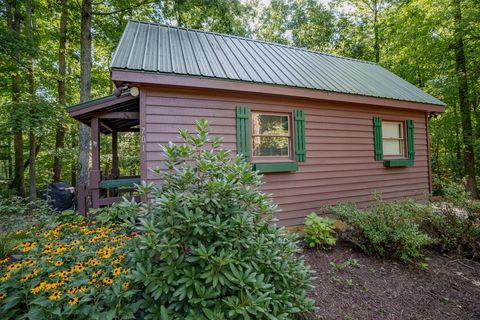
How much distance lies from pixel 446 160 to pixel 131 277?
1521 centimetres

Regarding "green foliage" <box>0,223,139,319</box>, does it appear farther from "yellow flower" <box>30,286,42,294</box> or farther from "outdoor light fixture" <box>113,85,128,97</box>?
"outdoor light fixture" <box>113,85,128,97</box>

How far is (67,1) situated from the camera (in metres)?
8.62

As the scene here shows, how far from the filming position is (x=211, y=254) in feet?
6.16

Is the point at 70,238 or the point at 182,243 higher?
the point at 182,243

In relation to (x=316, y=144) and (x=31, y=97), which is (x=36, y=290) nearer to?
(x=316, y=144)

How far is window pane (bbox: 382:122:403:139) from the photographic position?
6435mm

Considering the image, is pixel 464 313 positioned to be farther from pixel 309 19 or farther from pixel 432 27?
pixel 309 19

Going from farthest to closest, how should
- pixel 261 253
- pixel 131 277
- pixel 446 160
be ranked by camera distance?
pixel 446 160 → pixel 261 253 → pixel 131 277

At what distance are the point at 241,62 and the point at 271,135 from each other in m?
1.62

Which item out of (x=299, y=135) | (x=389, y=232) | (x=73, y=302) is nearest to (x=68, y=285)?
(x=73, y=302)

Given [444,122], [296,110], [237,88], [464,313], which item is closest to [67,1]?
[237,88]

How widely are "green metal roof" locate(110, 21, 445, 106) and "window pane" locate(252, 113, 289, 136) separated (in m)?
0.69

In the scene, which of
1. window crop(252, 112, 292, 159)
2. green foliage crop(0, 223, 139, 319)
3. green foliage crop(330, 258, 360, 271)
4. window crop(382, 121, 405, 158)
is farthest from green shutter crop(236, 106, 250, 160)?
window crop(382, 121, 405, 158)

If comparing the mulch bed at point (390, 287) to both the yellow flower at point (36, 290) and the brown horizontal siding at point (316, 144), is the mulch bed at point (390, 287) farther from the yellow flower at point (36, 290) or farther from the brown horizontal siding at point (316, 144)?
the yellow flower at point (36, 290)
